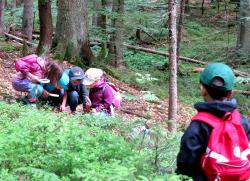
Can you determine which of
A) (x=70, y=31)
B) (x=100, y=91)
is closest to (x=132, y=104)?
(x=70, y=31)

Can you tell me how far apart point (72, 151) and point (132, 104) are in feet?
23.7

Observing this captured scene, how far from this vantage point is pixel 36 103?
7672 millimetres

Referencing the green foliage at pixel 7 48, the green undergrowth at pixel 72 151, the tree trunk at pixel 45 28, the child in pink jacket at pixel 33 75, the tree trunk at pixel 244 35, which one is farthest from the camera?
the tree trunk at pixel 244 35

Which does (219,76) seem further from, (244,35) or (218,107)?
(244,35)

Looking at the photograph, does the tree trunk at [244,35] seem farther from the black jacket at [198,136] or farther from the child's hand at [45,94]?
the black jacket at [198,136]

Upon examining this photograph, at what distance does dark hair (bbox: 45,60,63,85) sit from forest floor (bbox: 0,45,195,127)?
123 cm

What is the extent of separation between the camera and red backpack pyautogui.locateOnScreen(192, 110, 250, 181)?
301 cm

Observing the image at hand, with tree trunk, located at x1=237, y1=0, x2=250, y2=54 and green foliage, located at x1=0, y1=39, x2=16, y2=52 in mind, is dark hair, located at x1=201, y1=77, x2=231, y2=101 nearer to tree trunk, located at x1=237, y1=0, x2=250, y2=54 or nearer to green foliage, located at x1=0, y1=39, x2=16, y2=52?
green foliage, located at x1=0, y1=39, x2=16, y2=52

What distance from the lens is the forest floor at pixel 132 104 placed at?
9.55 m

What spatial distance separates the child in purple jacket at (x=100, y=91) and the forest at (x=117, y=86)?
405 mm

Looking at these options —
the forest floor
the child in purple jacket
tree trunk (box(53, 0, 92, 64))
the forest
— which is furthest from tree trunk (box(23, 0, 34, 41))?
the child in purple jacket

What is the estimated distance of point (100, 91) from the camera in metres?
7.04

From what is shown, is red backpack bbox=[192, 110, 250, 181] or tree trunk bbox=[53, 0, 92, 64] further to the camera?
tree trunk bbox=[53, 0, 92, 64]

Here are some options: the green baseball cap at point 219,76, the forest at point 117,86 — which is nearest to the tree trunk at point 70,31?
the forest at point 117,86
